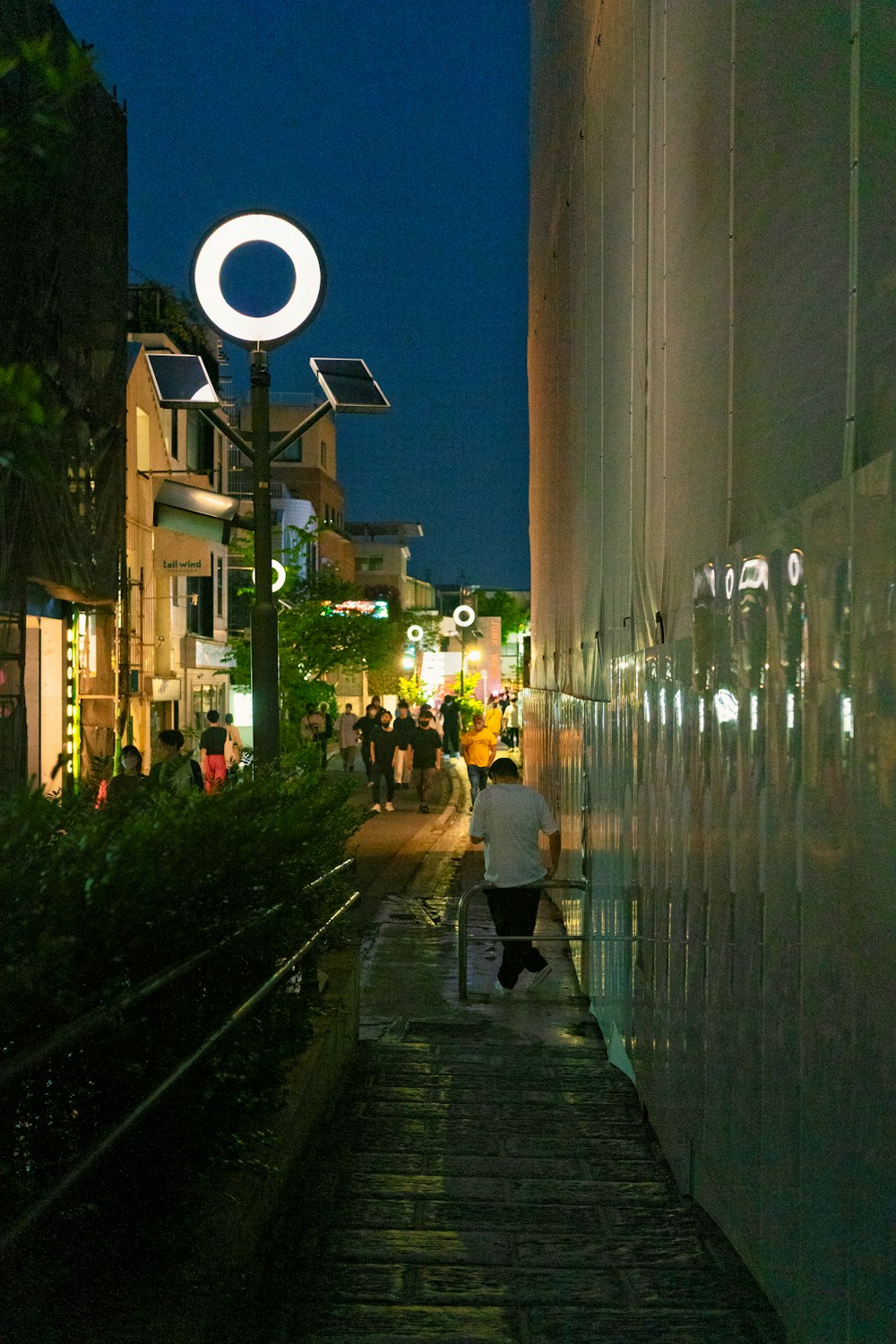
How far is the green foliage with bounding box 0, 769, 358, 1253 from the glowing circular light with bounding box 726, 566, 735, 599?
2018 mm

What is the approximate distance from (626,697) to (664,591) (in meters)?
1.04

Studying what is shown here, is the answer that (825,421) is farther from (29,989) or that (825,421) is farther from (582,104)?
(582,104)

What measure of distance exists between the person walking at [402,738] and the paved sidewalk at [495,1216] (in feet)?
56.8

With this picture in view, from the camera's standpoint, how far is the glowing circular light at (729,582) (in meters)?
5.09

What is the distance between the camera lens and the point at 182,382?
10.0 metres

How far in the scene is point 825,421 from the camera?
424 centimetres

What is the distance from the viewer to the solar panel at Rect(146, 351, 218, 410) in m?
9.92

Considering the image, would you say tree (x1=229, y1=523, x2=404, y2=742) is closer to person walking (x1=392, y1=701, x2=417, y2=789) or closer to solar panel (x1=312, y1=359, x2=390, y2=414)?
person walking (x1=392, y1=701, x2=417, y2=789)

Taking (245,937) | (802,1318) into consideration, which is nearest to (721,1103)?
(802,1318)

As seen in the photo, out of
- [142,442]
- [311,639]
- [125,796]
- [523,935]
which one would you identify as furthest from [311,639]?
[125,796]

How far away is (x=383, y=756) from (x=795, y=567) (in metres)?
22.4


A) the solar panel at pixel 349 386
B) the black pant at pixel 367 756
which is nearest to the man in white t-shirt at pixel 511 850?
the solar panel at pixel 349 386

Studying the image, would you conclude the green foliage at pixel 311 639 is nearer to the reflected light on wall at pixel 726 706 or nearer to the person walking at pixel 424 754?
the person walking at pixel 424 754

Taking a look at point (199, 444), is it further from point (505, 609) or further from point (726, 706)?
point (505, 609)
